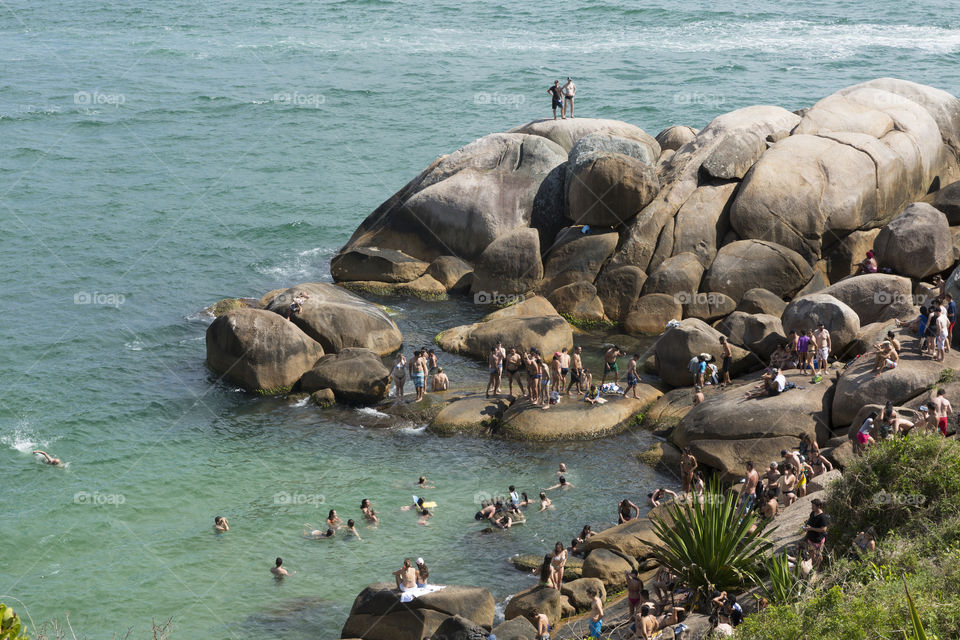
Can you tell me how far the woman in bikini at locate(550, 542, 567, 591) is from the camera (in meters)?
20.9

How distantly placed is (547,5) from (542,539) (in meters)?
71.9

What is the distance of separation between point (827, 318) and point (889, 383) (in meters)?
4.18

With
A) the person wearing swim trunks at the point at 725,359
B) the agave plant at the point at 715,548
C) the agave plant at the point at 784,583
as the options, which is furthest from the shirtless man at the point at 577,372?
the agave plant at the point at 784,583

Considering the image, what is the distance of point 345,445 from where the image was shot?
27.5 m

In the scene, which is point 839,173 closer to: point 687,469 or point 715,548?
point 687,469

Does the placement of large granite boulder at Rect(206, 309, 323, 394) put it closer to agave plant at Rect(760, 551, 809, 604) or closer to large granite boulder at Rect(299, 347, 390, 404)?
large granite boulder at Rect(299, 347, 390, 404)

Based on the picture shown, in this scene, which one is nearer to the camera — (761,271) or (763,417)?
(763,417)

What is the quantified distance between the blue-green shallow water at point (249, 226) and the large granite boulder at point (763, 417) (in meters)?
2.05

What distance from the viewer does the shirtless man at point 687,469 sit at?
24.3 m

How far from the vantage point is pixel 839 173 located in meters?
33.2

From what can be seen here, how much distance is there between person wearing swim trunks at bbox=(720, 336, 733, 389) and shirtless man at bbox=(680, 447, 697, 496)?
13.5ft

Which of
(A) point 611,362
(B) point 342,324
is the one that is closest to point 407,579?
(A) point 611,362

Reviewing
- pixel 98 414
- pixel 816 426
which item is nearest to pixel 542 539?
pixel 816 426

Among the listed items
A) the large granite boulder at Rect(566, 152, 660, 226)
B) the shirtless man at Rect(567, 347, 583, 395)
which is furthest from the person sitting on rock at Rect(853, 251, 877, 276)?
the shirtless man at Rect(567, 347, 583, 395)
